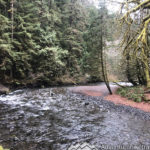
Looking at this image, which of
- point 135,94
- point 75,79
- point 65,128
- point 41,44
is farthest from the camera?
point 75,79

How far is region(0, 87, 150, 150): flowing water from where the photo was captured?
5.19 m

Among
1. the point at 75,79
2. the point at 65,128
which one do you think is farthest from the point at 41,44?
the point at 65,128

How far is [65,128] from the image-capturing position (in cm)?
651

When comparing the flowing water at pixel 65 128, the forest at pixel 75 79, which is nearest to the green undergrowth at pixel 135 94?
the forest at pixel 75 79

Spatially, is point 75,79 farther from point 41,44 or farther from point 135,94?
point 135,94

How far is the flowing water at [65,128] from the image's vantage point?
5.19m

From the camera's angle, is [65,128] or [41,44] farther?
[41,44]

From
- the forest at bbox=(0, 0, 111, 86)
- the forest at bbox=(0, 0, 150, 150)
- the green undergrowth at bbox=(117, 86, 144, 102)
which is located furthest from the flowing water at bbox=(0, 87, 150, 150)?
the forest at bbox=(0, 0, 111, 86)

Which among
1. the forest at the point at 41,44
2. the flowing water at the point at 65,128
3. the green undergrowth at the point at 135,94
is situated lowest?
the flowing water at the point at 65,128

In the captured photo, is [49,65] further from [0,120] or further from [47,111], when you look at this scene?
[0,120]

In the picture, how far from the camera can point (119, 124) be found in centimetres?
718

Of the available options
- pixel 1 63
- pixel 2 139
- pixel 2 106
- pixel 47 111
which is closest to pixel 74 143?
pixel 2 139

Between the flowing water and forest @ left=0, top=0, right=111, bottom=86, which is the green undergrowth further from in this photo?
forest @ left=0, top=0, right=111, bottom=86

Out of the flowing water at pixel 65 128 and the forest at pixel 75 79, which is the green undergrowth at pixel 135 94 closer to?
the forest at pixel 75 79
